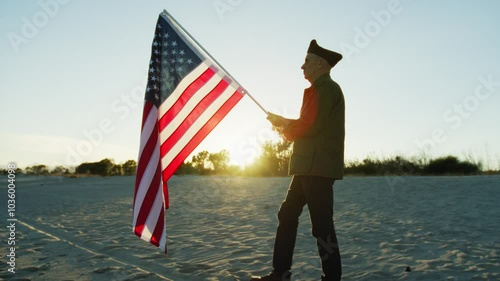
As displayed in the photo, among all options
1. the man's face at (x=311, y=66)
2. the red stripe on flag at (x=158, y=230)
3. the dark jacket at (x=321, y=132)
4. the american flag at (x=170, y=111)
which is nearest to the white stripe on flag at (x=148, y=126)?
the american flag at (x=170, y=111)

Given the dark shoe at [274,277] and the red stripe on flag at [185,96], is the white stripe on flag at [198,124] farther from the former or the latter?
the dark shoe at [274,277]

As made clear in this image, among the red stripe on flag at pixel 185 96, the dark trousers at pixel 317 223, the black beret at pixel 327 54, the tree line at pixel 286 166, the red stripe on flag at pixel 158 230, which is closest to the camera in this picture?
the dark trousers at pixel 317 223

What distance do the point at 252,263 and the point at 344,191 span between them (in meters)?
7.18

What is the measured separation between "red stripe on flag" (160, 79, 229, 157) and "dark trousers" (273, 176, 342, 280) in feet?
4.87

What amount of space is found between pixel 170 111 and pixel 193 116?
0.96 ft

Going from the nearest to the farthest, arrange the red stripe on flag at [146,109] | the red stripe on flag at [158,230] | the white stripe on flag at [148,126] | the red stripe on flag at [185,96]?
the red stripe on flag at [158,230], the white stripe on flag at [148,126], the red stripe on flag at [146,109], the red stripe on flag at [185,96]

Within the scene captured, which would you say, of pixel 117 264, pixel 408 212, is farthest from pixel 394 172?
pixel 117 264

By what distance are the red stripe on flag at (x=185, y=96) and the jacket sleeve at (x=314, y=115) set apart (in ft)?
5.01

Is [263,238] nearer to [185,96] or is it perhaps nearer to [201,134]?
[201,134]

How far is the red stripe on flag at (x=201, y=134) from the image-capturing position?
4488 millimetres

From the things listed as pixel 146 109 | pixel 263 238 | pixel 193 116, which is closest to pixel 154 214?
pixel 146 109

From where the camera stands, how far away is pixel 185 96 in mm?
4699

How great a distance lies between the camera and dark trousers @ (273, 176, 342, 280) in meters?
3.39

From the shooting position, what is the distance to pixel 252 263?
4648 mm
